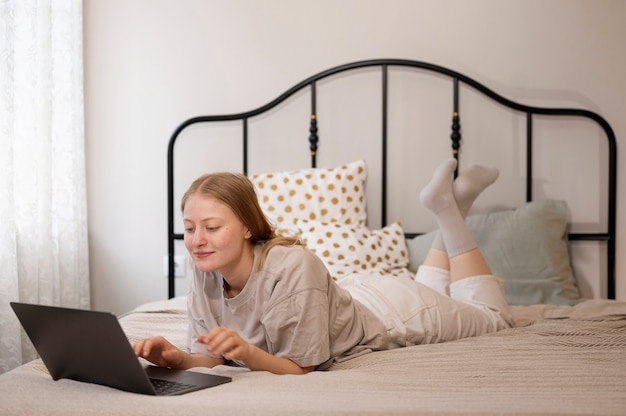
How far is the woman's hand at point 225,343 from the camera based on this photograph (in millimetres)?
1265

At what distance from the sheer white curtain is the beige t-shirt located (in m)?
1.05

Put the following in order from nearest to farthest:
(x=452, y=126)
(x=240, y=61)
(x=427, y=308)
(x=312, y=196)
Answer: (x=427, y=308) → (x=312, y=196) → (x=452, y=126) → (x=240, y=61)

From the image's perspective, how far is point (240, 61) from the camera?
2.90 meters

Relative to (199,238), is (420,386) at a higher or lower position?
lower

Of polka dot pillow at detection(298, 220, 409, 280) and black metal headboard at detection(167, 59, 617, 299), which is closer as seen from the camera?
polka dot pillow at detection(298, 220, 409, 280)

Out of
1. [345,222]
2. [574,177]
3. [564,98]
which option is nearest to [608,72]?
[564,98]

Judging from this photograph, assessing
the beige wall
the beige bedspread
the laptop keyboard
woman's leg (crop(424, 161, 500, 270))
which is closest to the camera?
the beige bedspread

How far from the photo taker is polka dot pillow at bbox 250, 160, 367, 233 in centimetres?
263

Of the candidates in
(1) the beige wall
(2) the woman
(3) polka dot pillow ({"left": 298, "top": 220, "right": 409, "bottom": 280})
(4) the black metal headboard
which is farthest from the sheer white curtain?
(2) the woman

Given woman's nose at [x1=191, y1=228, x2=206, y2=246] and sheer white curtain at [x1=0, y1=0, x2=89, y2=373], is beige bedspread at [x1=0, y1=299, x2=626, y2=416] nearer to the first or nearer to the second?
woman's nose at [x1=191, y1=228, x2=206, y2=246]

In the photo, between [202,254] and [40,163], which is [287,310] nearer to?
[202,254]

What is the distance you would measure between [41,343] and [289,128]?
1.72m

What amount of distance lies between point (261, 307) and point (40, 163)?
4.60ft

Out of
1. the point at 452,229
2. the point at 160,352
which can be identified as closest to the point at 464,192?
the point at 452,229
